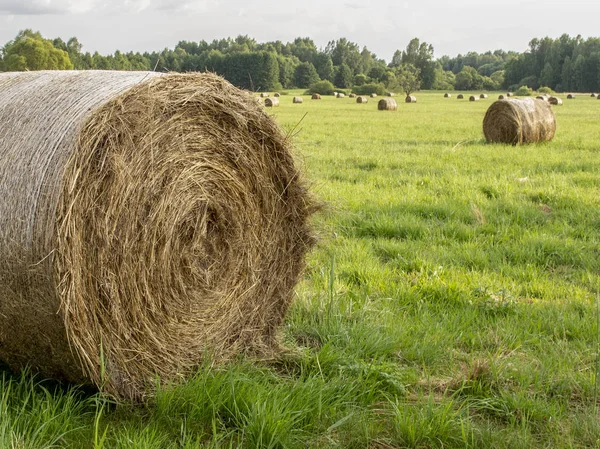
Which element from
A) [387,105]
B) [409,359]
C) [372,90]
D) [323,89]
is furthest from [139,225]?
[323,89]

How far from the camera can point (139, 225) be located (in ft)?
11.6

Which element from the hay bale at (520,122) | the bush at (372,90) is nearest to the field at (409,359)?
the hay bale at (520,122)

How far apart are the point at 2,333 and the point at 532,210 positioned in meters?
6.34

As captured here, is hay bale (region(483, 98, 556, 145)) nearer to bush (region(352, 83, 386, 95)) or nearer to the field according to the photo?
the field

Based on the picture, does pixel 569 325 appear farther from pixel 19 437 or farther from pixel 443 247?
pixel 19 437

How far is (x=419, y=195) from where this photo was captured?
349 inches

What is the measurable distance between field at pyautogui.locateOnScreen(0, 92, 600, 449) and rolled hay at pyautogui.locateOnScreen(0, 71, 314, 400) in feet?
0.69

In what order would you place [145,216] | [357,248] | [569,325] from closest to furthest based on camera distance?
1. [145,216]
2. [569,325]
3. [357,248]

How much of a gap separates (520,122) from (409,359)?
39.9 feet

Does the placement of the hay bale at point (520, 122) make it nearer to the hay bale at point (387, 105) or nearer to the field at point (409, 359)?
the field at point (409, 359)

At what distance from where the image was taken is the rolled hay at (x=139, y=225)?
308 cm

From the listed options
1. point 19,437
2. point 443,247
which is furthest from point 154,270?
point 443,247

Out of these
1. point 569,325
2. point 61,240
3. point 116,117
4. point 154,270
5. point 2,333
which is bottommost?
point 569,325

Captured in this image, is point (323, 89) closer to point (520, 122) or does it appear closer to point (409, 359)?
point (520, 122)
